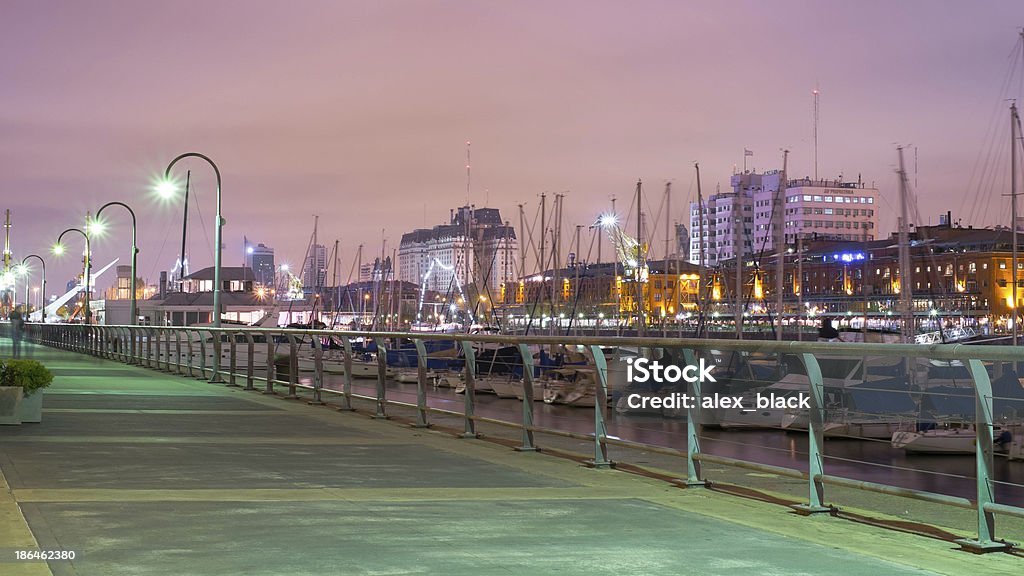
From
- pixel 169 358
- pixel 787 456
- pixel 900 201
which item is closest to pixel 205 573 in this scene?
pixel 787 456

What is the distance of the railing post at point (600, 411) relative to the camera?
A: 1261 cm

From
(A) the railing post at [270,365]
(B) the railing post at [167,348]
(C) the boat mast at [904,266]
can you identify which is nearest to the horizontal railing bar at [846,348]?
(A) the railing post at [270,365]

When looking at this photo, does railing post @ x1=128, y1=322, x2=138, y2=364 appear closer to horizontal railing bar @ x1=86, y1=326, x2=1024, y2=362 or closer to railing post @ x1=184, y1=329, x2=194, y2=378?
railing post @ x1=184, y1=329, x2=194, y2=378

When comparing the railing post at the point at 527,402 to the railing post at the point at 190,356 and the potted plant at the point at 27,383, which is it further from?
the railing post at the point at 190,356

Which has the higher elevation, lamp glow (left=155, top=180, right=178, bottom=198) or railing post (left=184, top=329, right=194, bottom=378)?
lamp glow (left=155, top=180, right=178, bottom=198)

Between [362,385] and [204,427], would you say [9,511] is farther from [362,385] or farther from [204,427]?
[362,385]

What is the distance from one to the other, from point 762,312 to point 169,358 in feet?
407

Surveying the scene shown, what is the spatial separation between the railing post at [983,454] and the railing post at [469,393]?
8431 millimetres

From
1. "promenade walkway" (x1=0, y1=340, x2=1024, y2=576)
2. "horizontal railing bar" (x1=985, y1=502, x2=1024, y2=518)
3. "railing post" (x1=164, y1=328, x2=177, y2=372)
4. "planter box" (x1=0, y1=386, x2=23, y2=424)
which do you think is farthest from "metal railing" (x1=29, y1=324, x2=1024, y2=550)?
"planter box" (x1=0, y1=386, x2=23, y2=424)

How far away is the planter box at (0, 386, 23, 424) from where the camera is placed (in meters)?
15.4

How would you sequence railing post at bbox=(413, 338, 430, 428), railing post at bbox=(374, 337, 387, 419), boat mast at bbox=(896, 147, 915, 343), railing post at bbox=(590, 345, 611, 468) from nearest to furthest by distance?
railing post at bbox=(590, 345, 611, 468) < railing post at bbox=(413, 338, 430, 428) < railing post at bbox=(374, 337, 387, 419) < boat mast at bbox=(896, 147, 915, 343)

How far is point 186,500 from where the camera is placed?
920 centimetres

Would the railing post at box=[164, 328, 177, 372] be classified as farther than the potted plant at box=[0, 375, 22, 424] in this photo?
Yes

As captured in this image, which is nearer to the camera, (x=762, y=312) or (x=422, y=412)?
(x=422, y=412)
